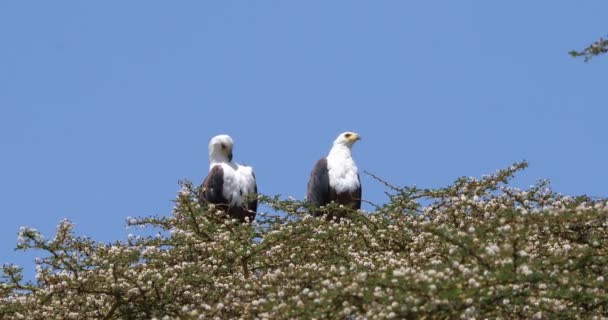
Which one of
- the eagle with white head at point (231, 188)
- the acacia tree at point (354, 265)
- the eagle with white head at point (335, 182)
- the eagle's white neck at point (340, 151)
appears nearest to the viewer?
the acacia tree at point (354, 265)

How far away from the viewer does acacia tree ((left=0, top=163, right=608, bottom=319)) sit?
615cm

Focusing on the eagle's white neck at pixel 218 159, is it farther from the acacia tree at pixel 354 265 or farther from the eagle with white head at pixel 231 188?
the acacia tree at pixel 354 265

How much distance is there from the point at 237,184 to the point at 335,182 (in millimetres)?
1180

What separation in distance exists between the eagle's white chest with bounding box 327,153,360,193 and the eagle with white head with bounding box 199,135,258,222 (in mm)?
937

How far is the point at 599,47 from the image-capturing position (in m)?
7.70

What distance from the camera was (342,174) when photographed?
43.9 ft

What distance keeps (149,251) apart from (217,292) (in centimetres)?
132

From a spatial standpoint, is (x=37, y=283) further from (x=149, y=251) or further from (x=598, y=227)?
(x=598, y=227)

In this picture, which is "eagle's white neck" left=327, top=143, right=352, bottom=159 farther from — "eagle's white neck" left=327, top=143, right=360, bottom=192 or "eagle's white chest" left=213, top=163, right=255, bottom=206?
"eagle's white chest" left=213, top=163, right=255, bottom=206

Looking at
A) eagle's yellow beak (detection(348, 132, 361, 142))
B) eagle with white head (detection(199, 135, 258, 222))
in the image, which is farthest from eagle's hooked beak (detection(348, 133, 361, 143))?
eagle with white head (detection(199, 135, 258, 222))

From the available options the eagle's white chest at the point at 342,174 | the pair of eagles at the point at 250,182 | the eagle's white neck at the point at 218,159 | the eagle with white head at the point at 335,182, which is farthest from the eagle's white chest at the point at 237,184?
the eagle's white chest at the point at 342,174

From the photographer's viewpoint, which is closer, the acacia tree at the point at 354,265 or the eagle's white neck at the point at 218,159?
the acacia tree at the point at 354,265

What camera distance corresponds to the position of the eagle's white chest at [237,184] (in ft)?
41.8

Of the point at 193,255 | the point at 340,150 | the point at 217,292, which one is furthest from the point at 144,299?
the point at 340,150
